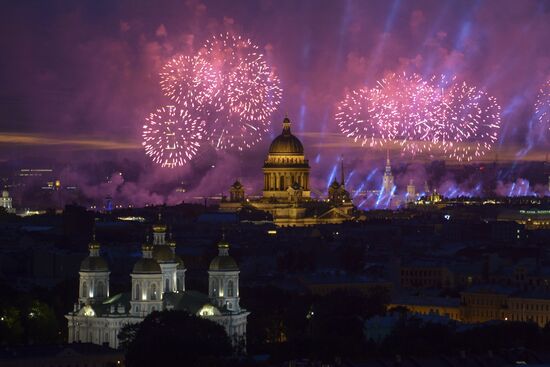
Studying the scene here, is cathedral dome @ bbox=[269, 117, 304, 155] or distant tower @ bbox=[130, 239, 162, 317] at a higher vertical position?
cathedral dome @ bbox=[269, 117, 304, 155]

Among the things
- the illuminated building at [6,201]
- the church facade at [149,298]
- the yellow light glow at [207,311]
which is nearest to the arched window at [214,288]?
the church facade at [149,298]

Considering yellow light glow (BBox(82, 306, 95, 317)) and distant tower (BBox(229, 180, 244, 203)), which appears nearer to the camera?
yellow light glow (BBox(82, 306, 95, 317))

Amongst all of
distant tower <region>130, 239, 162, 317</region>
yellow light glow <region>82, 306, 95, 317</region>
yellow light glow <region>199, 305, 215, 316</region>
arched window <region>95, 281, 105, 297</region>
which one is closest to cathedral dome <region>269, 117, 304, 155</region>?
arched window <region>95, 281, 105, 297</region>

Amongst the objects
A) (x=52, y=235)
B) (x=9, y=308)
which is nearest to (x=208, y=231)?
(x=52, y=235)

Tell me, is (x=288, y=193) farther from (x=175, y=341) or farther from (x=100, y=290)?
(x=175, y=341)

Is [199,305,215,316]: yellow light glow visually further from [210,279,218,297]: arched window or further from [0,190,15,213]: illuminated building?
[0,190,15,213]: illuminated building

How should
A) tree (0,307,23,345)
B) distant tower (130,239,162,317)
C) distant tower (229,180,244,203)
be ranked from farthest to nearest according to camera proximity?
1. distant tower (229,180,244,203)
2. distant tower (130,239,162,317)
3. tree (0,307,23,345)

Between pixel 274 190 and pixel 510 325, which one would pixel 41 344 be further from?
pixel 274 190
